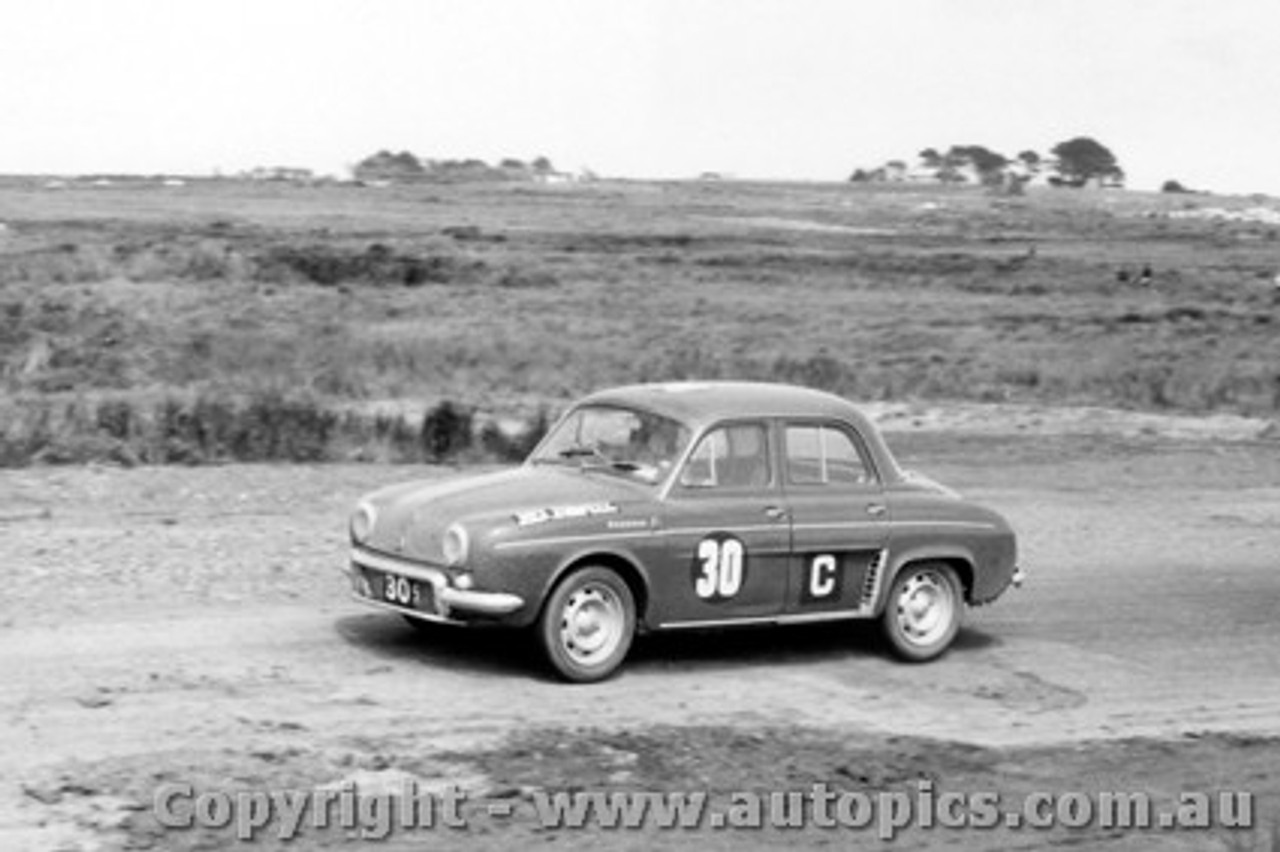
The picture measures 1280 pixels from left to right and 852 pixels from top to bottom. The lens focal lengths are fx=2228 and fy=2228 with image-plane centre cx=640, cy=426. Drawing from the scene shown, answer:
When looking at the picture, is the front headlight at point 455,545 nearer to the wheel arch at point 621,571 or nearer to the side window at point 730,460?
the wheel arch at point 621,571

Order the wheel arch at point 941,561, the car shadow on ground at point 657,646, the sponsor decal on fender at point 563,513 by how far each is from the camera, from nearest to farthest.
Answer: the sponsor decal on fender at point 563,513 < the car shadow on ground at point 657,646 < the wheel arch at point 941,561

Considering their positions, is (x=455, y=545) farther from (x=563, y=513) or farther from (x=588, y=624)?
(x=588, y=624)

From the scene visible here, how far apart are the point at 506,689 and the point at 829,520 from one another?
6.78 feet

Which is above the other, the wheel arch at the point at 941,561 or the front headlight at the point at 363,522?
the front headlight at the point at 363,522

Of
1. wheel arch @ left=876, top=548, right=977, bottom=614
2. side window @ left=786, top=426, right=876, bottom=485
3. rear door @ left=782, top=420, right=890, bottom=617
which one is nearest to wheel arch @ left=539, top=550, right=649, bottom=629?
rear door @ left=782, top=420, right=890, bottom=617

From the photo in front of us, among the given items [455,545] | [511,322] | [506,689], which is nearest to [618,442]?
[455,545]

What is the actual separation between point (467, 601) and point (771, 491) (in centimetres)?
190

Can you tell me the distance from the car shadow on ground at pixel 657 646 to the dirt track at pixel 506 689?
26mm

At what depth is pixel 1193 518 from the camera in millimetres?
19359

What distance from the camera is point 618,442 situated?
11914 mm

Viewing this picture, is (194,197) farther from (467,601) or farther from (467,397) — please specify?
(467,601)

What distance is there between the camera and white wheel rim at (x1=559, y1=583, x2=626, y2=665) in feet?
36.2

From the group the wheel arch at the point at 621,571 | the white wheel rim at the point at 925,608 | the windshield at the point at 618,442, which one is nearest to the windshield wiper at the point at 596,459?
the windshield at the point at 618,442

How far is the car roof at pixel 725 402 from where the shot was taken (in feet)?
38.7
